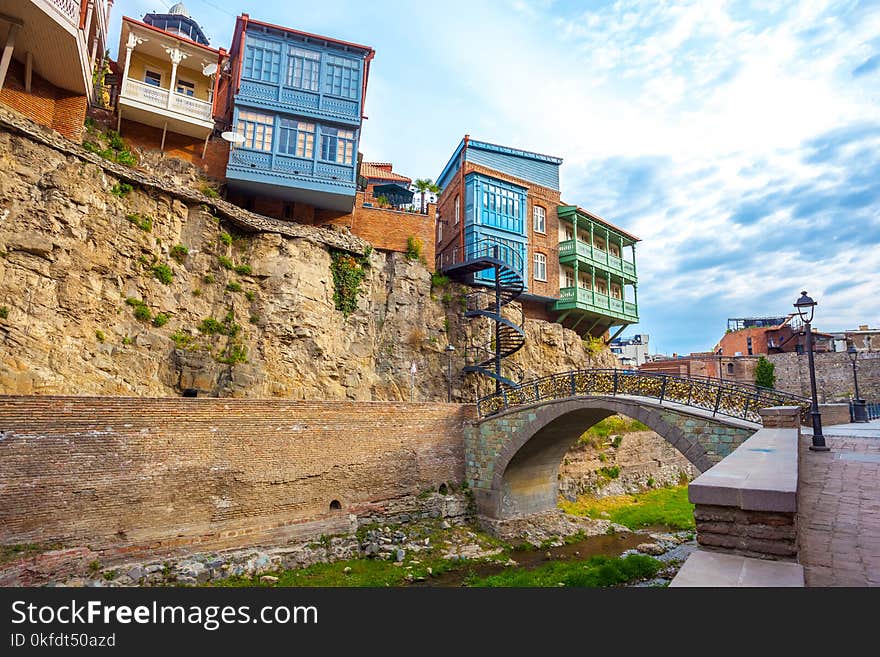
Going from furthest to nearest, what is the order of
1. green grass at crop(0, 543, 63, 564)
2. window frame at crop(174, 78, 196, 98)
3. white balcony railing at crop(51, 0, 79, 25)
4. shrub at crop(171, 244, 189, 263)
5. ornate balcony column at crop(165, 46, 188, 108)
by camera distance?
window frame at crop(174, 78, 196, 98), ornate balcony column at crop(165, 46, 188, 108), shrub at crop(171, 244, 189, 263), white balcony railing at crop(51, 0, 79, 25), green grass at crop(0, 543, 63, 564)

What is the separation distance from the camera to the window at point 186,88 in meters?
23.0

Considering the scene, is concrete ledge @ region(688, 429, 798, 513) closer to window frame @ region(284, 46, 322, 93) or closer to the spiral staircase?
the spiral staircase

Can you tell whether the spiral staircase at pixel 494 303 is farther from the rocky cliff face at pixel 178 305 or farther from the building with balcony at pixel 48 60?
the building with balcony at pixel 48 60

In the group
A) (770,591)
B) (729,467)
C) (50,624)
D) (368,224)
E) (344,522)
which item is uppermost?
(368,224)

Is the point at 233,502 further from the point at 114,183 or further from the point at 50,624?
the point at 114,183

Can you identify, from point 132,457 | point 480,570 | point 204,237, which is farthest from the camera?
point 204,237

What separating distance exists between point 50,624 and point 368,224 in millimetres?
22718

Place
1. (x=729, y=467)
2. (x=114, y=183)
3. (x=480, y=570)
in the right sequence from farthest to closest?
(x=114, y=183)
(x=480, y=570)
(x=729, y=467)

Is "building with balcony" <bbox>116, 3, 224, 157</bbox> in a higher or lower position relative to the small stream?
higher

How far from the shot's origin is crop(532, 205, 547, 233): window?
31094 millimetres

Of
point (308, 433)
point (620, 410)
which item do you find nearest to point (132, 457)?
point (308, 433)

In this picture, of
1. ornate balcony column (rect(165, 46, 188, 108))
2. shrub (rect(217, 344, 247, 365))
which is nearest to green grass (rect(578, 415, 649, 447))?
shrub (rect(217, 344, 247, 365))

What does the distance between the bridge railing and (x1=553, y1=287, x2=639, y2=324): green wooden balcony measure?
11755 millimetres

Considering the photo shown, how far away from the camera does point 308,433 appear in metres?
15.3
